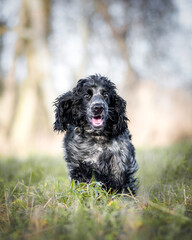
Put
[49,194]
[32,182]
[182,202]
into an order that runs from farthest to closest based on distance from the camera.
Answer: [32,182], [49,194], [182,202]

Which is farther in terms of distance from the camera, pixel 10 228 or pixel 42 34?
pixel 42 34

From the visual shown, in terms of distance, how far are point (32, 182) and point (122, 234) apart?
240 cm

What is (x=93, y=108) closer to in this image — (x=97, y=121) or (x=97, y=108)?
(x=97, y=108)

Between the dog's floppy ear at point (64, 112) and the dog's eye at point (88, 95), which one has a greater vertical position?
the dog's eye at point (88, 95)

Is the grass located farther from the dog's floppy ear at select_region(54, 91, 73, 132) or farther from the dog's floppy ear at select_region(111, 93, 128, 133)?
the dog's floppy ear at select_region(54, 91, 73, 132)

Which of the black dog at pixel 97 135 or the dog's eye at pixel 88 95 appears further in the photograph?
the dog's eye at pixel 88 95

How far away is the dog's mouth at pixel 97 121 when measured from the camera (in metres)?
3.16

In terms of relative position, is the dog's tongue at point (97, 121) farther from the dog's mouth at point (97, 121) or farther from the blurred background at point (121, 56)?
the blurred background at point (121, 56)

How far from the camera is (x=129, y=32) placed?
1177 cm

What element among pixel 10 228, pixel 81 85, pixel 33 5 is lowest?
pixel 10 228

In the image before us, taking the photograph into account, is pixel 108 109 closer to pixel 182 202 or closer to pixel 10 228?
pixel 182 202

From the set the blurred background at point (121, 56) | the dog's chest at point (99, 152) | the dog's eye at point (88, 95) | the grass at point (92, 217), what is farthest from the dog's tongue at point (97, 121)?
the blurred background at point (121, 56)

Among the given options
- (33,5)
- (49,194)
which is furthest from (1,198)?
(33,5)

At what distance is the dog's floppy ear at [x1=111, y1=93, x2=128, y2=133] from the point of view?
334 cm
